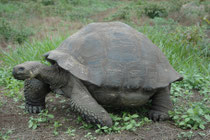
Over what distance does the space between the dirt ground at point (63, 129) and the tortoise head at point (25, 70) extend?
0.58 meters

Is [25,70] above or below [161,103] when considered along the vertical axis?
above

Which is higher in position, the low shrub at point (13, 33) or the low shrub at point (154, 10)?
the low shrub at point (154, 10)

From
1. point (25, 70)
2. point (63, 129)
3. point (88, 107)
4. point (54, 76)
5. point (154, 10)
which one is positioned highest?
point (154, 10)

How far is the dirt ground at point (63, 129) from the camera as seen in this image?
2516mm

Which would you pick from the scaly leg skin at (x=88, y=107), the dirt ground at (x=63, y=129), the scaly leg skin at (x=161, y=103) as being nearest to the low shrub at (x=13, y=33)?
the dirt ground at (x=63, y=129)

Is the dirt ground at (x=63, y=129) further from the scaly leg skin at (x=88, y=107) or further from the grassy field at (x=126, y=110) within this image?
the scaly leg skin at (x=88, y=107)

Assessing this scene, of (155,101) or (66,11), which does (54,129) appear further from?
(66,11)

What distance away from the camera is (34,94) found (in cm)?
315

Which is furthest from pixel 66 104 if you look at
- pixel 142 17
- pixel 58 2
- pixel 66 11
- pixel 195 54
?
pixel 58 2

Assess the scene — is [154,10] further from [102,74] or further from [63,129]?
[63,129]

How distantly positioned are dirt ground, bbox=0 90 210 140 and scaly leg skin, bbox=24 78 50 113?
4.0 inches

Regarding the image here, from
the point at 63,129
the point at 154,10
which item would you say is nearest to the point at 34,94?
the point at 63,129

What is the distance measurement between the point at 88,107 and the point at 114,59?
24.0 inches

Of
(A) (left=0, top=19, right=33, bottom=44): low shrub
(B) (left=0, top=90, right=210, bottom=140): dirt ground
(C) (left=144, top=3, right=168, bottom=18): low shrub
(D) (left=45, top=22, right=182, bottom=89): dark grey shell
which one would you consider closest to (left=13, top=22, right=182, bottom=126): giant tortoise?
(D) (left=45, top=22, right=182, bottom=89): dark grey shell
